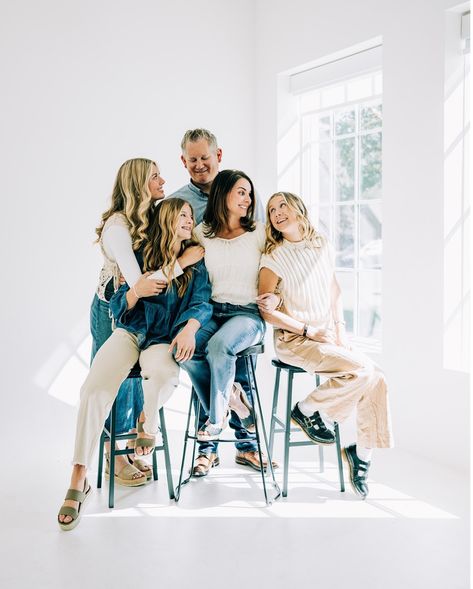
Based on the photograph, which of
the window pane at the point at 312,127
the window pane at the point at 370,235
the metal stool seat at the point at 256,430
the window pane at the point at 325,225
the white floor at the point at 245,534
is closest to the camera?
the white floor at the point at 245,534

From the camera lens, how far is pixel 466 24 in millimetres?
3564

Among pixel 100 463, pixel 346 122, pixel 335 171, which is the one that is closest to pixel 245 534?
pixel 100 463

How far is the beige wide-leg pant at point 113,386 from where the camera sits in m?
3.00

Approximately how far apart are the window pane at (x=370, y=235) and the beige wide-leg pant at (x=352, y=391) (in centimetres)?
458

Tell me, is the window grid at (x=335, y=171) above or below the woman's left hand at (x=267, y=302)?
above

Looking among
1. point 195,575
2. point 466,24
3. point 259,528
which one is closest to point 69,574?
point 195,575

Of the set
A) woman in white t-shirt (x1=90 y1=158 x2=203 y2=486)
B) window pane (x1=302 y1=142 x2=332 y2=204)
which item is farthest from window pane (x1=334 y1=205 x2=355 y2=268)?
woman in white t-shirt (x1=90 y1=158 x2=203 y2=486)

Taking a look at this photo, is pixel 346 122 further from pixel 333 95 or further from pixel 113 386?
pixel 113 386

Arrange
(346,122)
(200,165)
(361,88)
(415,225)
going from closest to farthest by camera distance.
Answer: (200,165)
(415,225)
(361,88)
(346,122)

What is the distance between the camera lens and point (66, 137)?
4.45 meters

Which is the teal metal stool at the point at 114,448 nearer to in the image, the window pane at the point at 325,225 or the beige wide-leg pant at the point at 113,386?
the beige wide-leg pant at the point at 113,386

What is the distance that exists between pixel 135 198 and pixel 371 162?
532cm

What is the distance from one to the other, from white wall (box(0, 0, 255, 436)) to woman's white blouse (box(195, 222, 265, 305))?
1.46 metres

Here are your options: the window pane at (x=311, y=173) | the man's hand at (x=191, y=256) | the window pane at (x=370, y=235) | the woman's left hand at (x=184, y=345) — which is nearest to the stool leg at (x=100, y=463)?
the woman's left hand at (x=184, y=345)
